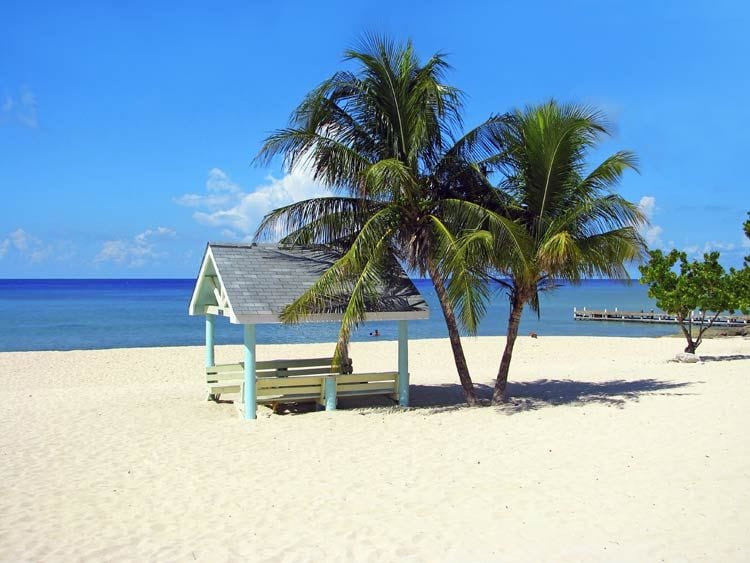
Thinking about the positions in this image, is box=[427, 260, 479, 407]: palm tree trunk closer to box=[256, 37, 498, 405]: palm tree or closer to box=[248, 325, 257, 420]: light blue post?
box=[256, 37, 498, 405]: palm tree

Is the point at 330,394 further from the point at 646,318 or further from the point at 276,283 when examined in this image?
the point at 646,318

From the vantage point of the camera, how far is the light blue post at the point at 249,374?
1106 centimetres

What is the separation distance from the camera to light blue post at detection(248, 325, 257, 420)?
11062mm

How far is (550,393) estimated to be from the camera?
13906 mm

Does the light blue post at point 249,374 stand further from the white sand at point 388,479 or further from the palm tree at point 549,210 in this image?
the palm tree at point 549,210

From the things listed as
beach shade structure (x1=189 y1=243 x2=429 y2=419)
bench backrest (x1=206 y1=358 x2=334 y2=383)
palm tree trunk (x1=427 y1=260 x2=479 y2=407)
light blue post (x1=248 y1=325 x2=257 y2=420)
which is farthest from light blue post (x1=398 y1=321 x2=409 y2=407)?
light blue post (x1=248 y1=325 x2=257 y2=420)

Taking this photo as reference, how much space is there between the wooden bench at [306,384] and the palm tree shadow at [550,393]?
38.2 inches

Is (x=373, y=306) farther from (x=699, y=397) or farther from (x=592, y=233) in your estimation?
(x=699, y=397)

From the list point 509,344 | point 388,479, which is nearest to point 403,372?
point 509,344

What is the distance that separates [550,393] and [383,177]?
6.57m

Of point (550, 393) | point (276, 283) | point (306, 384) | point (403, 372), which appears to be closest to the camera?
point (276, 283)

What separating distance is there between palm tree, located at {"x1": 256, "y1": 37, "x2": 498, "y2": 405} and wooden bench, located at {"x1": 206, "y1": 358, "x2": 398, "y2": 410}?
A: 1510 millimetres

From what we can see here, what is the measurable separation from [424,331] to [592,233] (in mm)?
32498

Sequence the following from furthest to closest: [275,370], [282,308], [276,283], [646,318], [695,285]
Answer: [646,318], [695,285], [275,370], [276,283], [282,308]
